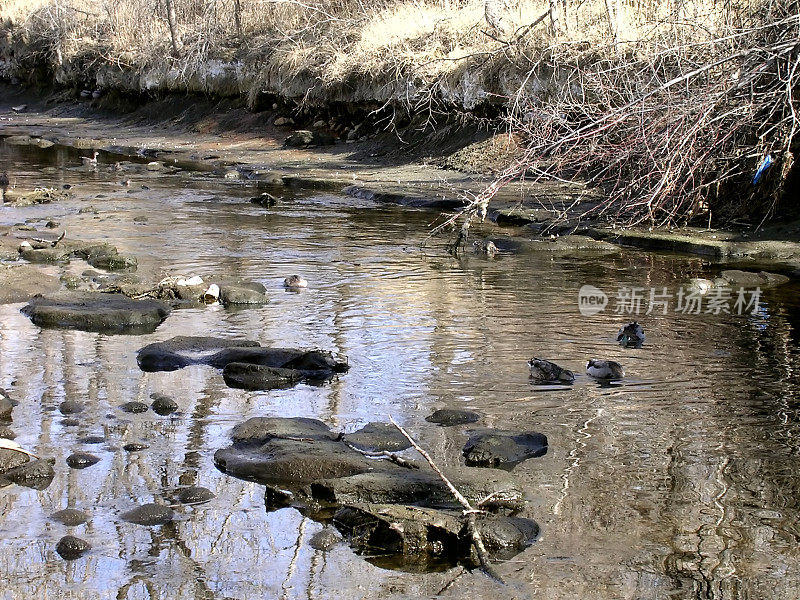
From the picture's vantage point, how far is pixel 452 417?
5012 millimetres

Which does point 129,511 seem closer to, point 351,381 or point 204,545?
point 204,545

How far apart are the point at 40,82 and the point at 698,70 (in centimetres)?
2976

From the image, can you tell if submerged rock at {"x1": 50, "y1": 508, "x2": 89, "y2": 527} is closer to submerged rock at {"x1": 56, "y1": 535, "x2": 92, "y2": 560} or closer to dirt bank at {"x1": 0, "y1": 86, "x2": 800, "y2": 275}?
submerged rock at {"x1": 56, "y1": 535, "x2": 92, "y2": 560}

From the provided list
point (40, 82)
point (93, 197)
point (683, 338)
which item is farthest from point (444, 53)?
point (40, 82)

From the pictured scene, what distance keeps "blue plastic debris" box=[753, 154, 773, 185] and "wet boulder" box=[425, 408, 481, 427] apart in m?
5.23

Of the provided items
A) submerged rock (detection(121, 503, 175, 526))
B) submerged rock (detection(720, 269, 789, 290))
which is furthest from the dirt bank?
submerged rock (detection(121, 503, 175, 526))

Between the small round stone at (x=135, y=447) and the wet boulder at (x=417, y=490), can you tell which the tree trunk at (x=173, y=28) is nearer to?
the small round stone at (x=135, y=447)

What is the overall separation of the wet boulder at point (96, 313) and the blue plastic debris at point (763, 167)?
530cm

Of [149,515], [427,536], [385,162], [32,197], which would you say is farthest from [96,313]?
[385,162]

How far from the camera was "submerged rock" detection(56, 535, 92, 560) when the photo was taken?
3.55m

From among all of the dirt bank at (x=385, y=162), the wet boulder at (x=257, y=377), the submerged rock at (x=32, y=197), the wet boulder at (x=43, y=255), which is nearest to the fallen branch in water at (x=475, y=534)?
the wet boulder at (x=257, y=377)

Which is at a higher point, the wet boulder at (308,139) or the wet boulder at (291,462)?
the wet boulder at (308,139)

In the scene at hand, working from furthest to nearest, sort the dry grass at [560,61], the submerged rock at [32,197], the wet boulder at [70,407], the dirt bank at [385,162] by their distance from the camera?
the submerged rock at [32,197] → the dirt bank at [385,162] → the dry grass at [560,61] → the wet boulder at [70,407]

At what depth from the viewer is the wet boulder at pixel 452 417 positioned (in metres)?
4.97
